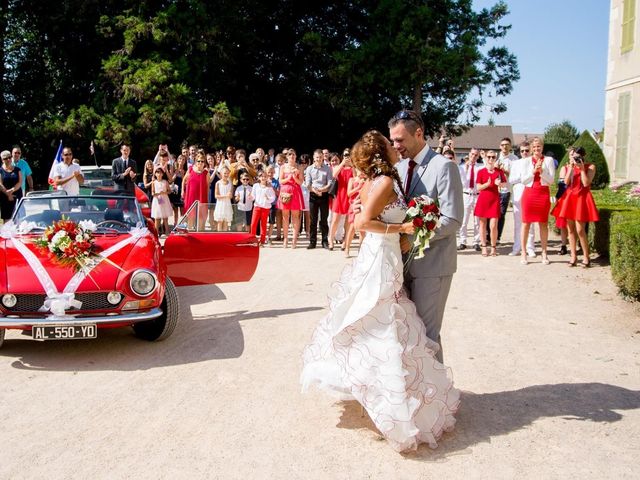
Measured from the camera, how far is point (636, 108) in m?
19.2

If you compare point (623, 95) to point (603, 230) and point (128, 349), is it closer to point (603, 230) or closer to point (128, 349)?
point (603, 230)

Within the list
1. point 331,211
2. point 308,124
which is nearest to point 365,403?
point 331,211

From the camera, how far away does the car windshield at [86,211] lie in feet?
24.2

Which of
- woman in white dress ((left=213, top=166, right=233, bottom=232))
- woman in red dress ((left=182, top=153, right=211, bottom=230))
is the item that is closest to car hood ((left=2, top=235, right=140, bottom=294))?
woman in white dress ((left=213, top=166, right=233, bottom=232))

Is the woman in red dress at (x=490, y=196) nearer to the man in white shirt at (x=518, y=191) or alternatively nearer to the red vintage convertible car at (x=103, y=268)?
the man in white shirt at (x=518, y=191)

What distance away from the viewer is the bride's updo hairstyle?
175 inches

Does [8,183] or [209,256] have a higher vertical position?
[8,183]

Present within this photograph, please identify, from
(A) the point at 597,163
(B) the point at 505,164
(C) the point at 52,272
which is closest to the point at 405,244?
(C) the point at 52,272

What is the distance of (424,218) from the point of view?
4316 mm

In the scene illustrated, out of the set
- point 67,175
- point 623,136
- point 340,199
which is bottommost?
point 340,199

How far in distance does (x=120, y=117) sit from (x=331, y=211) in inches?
636

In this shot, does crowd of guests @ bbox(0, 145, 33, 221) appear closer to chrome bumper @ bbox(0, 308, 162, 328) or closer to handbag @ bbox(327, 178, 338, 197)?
handbag @ bbox(327, 178, 338, 197)

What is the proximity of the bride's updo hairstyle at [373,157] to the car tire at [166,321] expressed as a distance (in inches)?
116

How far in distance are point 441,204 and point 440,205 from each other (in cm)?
2
